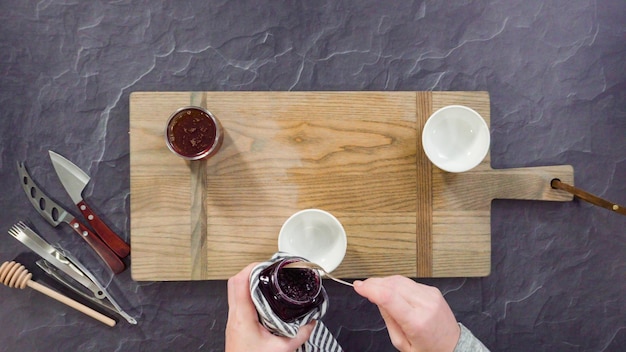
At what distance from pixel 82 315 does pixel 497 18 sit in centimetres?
137

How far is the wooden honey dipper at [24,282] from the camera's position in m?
1.17

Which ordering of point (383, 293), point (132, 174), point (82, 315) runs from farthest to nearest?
point (82, 315) < point (132, 174) < point (383, 293)

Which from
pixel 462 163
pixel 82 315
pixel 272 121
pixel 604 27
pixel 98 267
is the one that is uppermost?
pixel 604 27

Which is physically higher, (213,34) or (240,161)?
(213,34)

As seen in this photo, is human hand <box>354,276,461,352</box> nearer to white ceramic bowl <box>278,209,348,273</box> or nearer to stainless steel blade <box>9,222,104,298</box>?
white ceramic bowl <box>278,209,348,273</box>

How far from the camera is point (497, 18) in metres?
1.29

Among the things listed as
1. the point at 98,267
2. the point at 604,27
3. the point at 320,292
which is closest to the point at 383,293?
the point at 320,292

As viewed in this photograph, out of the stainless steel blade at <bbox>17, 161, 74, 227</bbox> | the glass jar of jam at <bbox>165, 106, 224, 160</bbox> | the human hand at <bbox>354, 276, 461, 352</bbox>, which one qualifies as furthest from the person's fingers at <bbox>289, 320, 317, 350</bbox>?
the stainless steel blade at <bbox>17, 161, 74, 227</bbox>

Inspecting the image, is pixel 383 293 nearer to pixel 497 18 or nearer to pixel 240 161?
pixel 240 161

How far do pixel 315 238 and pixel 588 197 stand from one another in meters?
0.65

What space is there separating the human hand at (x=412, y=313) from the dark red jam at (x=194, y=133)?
0.47 m

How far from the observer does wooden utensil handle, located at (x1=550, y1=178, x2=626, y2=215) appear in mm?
1035

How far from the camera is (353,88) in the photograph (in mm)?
1263

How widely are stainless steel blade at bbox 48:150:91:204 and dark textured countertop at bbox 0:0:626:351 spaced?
0.9 inches
